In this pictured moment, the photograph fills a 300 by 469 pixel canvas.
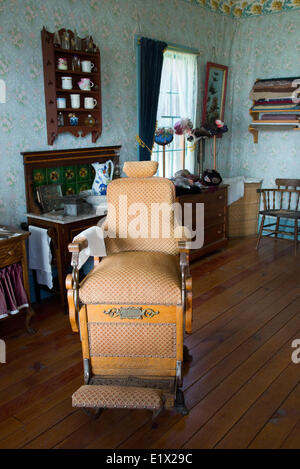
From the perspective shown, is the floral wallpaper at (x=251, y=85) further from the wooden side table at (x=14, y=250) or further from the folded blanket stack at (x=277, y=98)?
the wooden side table at (x=14, y=250)

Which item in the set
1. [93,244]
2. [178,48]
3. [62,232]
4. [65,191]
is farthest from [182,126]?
[93,244]

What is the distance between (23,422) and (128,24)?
4009 millimetres

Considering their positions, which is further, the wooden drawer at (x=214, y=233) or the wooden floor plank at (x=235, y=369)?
the wooden drawer at (x=214, y=233)

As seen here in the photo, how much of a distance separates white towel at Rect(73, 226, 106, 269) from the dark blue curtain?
6.80 feet

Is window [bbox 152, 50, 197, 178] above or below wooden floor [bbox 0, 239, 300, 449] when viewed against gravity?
above

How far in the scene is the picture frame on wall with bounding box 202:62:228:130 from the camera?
228 inches

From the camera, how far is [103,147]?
4395mm

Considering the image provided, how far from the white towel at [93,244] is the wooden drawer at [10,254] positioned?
0.65 meters

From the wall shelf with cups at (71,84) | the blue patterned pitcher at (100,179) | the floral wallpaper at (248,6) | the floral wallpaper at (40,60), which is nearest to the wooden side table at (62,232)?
the floral wallpaper at (40,60)

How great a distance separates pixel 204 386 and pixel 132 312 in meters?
0.76

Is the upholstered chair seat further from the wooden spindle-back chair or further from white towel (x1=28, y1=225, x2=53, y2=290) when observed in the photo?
the wooden spindle-back chair

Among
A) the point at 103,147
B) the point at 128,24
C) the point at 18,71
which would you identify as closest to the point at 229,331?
the point at 103,147

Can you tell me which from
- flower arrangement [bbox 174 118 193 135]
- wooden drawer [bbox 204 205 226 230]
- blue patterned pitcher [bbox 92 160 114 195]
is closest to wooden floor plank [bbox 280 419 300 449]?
blue patterned pitcher [bbox 92 160 114 195]

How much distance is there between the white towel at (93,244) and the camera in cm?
284
